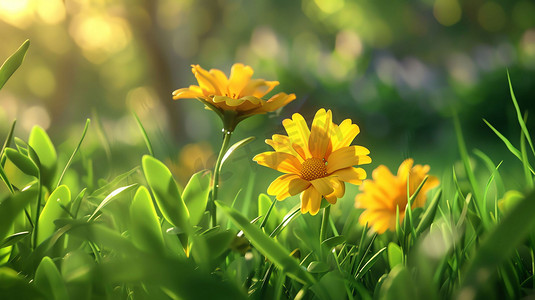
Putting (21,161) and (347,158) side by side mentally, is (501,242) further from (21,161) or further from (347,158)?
(21,161)

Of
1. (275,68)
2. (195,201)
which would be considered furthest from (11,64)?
(275,68)

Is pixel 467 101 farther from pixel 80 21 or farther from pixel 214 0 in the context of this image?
pixel 80 21

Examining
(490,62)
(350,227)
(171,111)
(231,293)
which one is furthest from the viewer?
(171,111)

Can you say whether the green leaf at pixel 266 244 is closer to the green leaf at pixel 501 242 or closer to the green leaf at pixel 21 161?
the green leaf at pixel 501 242

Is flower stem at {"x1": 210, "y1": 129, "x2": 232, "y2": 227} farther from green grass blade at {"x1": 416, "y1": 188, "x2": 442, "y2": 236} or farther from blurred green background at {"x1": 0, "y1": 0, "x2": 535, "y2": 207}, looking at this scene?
green grass blade at {"x1": 416, "y1": 188, "x2": 442, "y2": 236}

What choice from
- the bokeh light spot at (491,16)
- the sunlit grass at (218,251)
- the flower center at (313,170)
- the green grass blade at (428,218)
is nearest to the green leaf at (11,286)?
the sunlit grass at (218,251)

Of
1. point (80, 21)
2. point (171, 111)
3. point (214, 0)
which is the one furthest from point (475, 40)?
point (80, 21)

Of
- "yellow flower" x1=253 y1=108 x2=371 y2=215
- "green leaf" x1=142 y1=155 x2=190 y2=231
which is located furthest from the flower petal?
"green leaf" x1=142 y1=155 x2=190 y2=231
